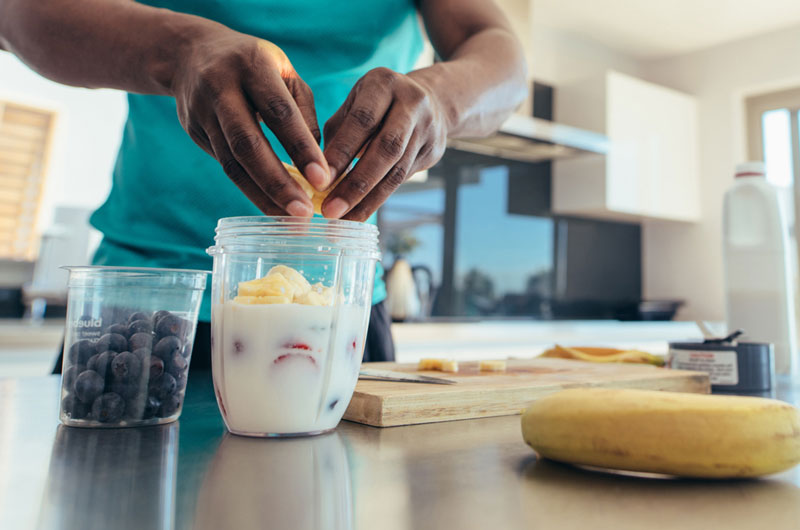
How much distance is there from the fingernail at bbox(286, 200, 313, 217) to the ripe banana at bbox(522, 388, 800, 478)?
0.85ft

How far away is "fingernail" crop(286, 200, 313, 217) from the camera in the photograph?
21.1 inches

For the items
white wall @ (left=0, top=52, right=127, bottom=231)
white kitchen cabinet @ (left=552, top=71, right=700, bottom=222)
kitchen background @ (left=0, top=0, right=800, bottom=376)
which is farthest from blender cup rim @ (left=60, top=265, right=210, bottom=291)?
white kitchen cabinet @ (left=552, top=71, right=700, bottom=222)

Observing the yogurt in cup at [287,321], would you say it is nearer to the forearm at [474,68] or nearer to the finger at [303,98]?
the finger at [303,98]

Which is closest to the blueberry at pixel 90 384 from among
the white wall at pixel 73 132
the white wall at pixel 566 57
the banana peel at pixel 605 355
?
the banana peel at pixel 605 355

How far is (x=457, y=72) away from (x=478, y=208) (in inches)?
105

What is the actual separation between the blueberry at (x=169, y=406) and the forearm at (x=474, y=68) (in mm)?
444

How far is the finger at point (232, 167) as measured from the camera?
581 mm

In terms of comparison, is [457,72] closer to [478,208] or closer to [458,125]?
[458,125]

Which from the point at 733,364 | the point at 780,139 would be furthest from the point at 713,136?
the point at 733,364

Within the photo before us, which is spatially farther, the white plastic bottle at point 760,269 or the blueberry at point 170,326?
the white plastic bottle at point 760,269

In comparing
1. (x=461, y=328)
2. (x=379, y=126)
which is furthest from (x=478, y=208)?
(x=379, y=126)

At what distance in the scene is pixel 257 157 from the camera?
54cm

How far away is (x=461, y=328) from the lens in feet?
8.66

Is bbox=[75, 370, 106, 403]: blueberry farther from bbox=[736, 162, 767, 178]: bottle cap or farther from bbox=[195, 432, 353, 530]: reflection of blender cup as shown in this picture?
bbox=[736, 162, 767, 178]: bottle cap
